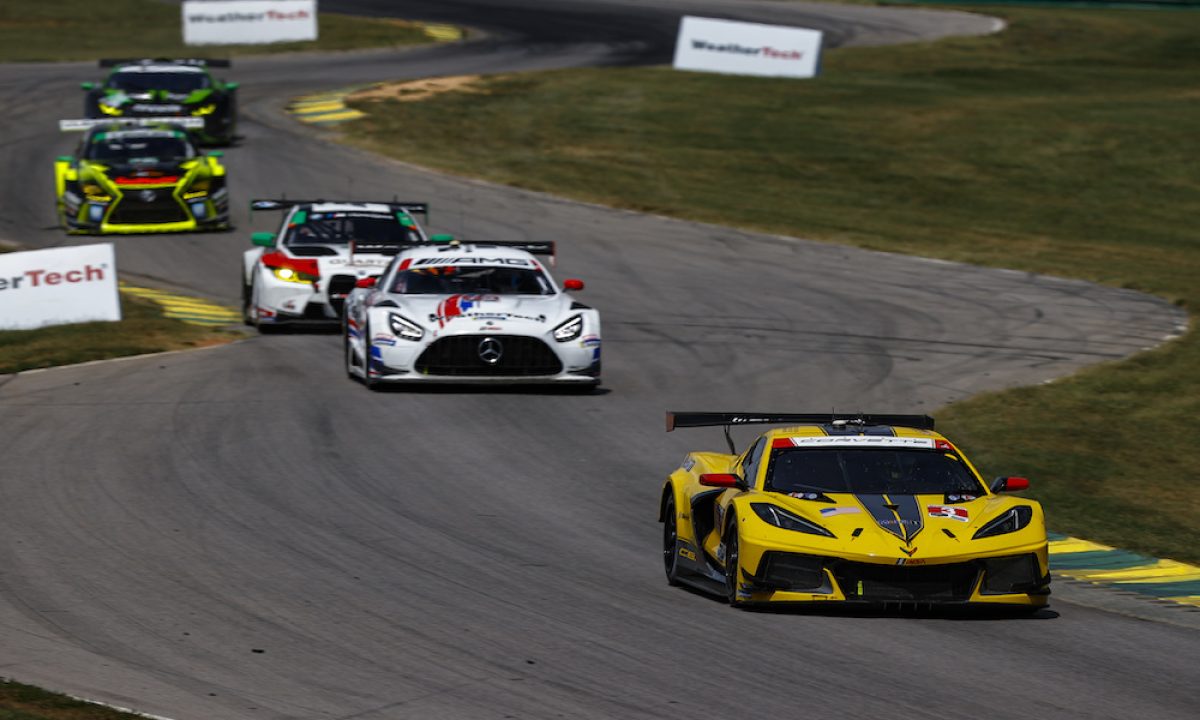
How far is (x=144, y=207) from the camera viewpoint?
3022 cm

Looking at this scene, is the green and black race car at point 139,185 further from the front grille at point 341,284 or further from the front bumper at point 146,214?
the front grille at point 341,284

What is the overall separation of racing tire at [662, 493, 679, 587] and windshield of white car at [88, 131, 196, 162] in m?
19.9

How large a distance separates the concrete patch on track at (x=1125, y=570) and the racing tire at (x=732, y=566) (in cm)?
271

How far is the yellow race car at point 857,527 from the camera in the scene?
405 inches

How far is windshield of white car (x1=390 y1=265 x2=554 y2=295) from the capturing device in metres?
19.3

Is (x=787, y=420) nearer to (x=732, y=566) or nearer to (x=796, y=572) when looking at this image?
(x=732, y=566)

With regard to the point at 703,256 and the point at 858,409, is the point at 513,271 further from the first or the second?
the point at 703,256

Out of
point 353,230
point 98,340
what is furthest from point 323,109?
point 98,340

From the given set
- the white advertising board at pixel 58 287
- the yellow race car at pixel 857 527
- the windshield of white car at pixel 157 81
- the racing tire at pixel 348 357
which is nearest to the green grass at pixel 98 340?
the white advertising board at pixel 58 287

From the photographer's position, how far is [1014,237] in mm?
32844

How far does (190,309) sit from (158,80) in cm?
1305

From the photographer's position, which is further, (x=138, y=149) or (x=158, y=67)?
(x=158, y=67)

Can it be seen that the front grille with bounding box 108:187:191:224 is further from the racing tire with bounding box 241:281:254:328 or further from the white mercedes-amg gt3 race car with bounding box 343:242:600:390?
the white mercedes-amg gt3 race car with bounding box 343:242:600:390

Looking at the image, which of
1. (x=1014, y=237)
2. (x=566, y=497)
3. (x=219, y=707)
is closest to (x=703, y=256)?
(x=1014, y=237)
